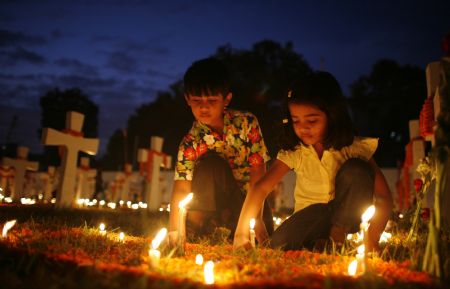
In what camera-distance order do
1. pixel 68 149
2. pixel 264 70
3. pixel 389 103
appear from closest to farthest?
1. pixel 68 149
2. pixel 389 103
3. pixel 264 70

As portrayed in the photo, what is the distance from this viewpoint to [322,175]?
400cm

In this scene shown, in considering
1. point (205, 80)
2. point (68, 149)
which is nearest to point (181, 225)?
point (205, 80)

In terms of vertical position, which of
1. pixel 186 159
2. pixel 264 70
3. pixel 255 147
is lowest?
pixel 186 159

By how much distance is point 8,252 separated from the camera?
2758 millimetres

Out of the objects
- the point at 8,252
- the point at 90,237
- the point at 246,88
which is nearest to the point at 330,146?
the point at 90,237

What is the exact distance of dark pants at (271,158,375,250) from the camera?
11.3ft

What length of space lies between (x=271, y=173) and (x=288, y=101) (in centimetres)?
64

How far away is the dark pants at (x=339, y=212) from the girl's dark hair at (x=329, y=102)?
30cm

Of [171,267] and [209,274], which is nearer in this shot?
[209,274]

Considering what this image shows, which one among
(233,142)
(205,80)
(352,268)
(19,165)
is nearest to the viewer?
(352,268)

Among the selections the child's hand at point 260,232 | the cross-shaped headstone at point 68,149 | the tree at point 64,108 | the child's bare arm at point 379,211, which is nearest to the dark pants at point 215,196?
the child's hand at point 260,232

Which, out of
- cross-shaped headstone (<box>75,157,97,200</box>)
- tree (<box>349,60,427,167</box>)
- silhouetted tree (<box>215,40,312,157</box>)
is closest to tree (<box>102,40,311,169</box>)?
silhouetted tree (<box>215,40,312,157</box>)

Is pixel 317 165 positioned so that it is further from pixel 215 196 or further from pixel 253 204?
pixel 215 196

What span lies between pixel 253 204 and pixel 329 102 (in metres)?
Result: 1.04
